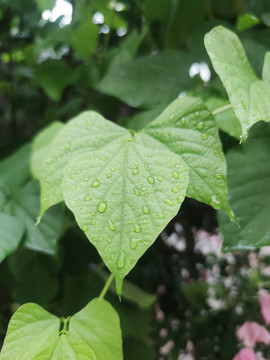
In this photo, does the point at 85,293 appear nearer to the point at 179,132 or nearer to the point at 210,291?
the point at 210,291

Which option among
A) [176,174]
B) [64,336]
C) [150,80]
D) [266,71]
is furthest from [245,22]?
[64,336]

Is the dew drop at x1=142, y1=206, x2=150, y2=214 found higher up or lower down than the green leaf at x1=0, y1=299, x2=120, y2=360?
higher up

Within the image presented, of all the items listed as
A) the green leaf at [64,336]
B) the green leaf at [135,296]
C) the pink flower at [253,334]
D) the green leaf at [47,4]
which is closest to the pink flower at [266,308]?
the pink flower at [253,334]

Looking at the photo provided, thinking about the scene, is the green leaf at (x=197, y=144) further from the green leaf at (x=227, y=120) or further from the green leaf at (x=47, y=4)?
the green leaf at (x=47, y=4)

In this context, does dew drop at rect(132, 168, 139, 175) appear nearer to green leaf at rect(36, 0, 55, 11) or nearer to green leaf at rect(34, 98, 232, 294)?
green leaf at rect(34, 98, 232, 294)

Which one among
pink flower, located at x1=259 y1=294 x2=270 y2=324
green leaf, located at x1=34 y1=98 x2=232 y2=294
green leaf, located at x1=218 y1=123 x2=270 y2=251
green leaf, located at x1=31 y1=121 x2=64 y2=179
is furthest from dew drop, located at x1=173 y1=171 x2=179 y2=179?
pink flower, located at x1=259 y1=294 x2=270 y2=324

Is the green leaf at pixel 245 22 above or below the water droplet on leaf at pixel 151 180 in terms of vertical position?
above

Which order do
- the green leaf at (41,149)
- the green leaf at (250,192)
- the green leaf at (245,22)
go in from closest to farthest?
1. the green leaf at (250,192)
2. the green leaf at (41,149)
3. the green leaf at (245,22)
